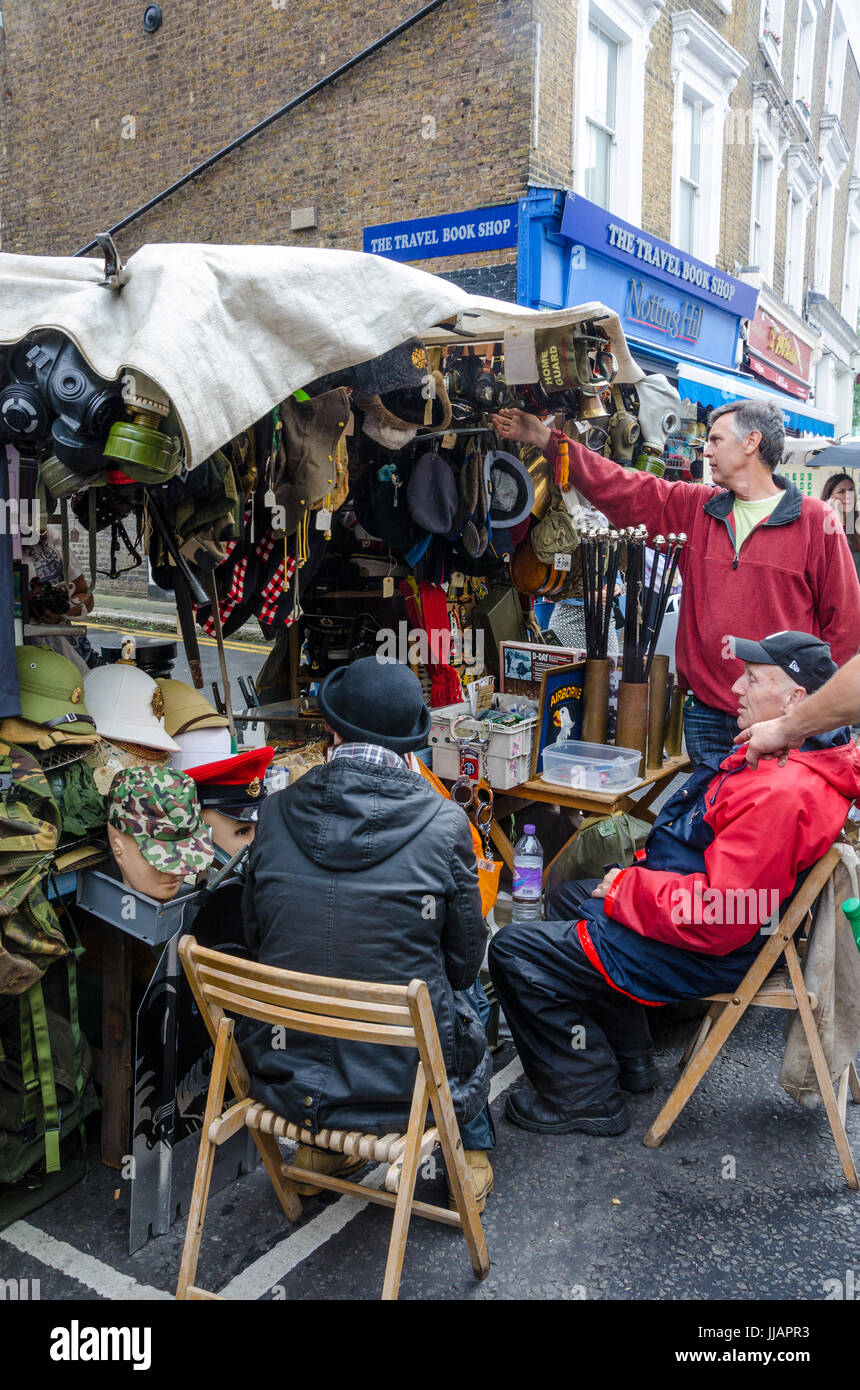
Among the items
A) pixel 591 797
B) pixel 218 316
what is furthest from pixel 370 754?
pixel 591 797

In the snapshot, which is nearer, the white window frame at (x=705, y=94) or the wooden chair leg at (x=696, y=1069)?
the wooden chair leg at (x=696, y=1069)

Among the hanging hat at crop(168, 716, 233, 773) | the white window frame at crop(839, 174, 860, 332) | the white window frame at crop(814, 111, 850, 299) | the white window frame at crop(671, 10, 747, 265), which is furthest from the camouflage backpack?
the white window frame at crop(839, 174, 860, 332)

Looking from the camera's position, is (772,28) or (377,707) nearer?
(377,707)

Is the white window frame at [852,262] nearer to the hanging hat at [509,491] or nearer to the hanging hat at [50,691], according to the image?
the hanging hat at [509,491]

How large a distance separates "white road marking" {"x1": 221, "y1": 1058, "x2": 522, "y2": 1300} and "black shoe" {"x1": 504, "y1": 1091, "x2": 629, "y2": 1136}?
1.67 ft

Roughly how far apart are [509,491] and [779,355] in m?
12.7

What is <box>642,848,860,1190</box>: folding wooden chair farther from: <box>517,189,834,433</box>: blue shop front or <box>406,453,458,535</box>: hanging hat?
<box>517,189,834,433</box>: blue shop front

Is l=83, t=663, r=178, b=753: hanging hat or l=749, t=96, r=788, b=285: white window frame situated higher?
l=749, t=96, r=788, b=285: white window frame

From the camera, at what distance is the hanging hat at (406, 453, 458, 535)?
4.31m

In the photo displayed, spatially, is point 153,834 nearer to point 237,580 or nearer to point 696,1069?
point 237,580

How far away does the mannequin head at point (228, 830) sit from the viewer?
3.07 m

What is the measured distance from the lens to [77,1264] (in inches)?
98.3

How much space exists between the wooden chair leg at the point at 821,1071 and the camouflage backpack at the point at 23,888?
2.06 metres

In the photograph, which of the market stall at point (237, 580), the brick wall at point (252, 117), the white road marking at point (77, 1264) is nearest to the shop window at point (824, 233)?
the brick wall at point (252, 117)
